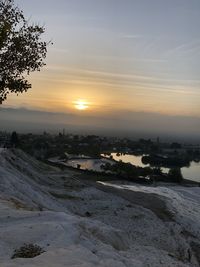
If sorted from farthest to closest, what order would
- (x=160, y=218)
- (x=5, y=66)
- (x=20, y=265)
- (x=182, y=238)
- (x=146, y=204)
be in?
(x=146, y=204) < (x=160, y=218) < (x=182, y=238) < (x=5, y=66) < (x=20, y=265)

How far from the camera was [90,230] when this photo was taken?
17.8 meters

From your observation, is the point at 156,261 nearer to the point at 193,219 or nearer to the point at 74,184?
the point at 193,219

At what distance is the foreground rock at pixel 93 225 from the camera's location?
47.9 feet

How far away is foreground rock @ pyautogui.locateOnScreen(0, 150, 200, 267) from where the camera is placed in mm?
14594

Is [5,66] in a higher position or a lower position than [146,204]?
higher

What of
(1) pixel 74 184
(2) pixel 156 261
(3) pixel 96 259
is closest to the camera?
(3) pixel 96 259

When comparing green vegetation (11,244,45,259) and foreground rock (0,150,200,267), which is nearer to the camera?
green vegetation (11,244,45,259)

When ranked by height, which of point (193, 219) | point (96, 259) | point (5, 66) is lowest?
point (193, 219)

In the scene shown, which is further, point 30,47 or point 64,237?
point 30,47

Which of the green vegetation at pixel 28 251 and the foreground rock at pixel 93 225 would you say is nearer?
the green vegetation at pixel 28 251

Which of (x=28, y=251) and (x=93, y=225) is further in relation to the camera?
(x=93, y=225)

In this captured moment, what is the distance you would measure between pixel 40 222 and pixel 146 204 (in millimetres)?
25351

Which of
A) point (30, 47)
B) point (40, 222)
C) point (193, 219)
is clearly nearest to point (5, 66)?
point (30, 47)

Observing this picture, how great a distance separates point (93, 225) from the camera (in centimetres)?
1858
